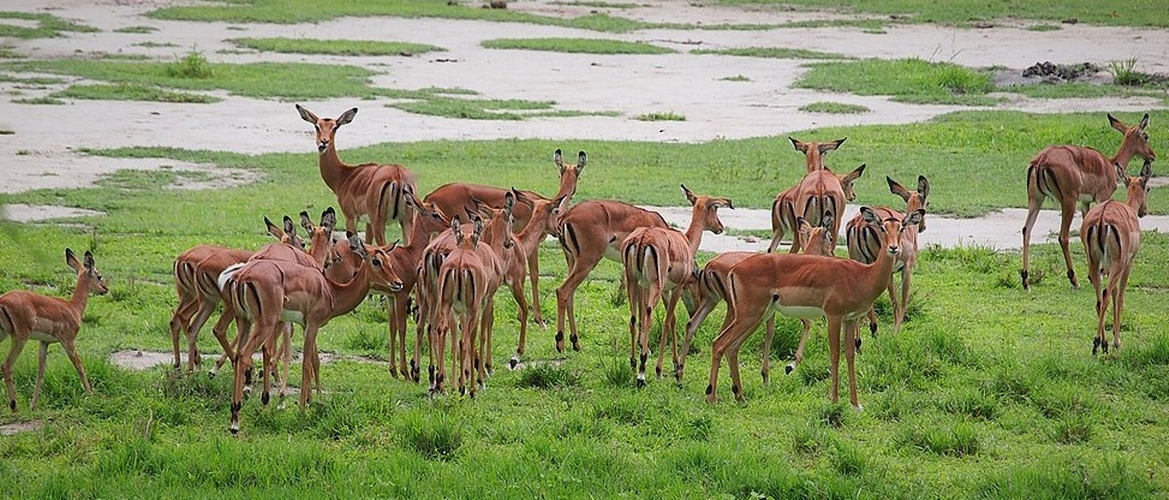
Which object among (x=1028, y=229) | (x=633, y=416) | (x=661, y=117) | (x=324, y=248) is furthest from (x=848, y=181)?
(x=661, y=117)

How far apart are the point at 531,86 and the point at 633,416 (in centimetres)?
1711

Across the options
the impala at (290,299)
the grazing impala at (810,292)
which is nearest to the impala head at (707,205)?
the grazing impala at (810,292)

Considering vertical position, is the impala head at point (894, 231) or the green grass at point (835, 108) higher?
the impala head at point (894, 231)

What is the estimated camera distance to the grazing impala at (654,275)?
859 cm

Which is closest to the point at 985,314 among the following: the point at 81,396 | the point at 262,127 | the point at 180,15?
the point at 81,396

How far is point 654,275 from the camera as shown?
8625mm

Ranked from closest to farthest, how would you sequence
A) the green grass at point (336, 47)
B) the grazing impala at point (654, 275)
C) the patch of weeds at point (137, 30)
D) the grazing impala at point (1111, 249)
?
the grazing impala at point (654, 275)
the grazing impala at point (1111, 249)
the green grass at point (336, 47)
the patch of weeds at point (137, 30)

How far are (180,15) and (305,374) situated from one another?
92.1 feet

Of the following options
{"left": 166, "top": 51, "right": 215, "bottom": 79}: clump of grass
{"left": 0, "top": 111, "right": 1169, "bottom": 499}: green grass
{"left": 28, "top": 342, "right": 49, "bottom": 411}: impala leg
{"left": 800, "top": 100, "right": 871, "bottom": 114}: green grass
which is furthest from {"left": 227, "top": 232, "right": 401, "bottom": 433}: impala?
{"left": 166, "top": 51, "right": 215, "bottom": 79}: clump of grass

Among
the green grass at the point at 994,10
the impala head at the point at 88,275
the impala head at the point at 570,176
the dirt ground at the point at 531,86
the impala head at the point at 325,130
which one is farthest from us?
the green grass at the point at 994,10

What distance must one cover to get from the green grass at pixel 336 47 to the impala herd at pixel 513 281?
58.6 feet

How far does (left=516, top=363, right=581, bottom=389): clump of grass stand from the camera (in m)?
8.44

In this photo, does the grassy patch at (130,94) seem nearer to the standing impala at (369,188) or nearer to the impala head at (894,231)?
the standing impala at (369,188)

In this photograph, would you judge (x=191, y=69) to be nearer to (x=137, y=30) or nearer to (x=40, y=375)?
(x=137, y=30)
